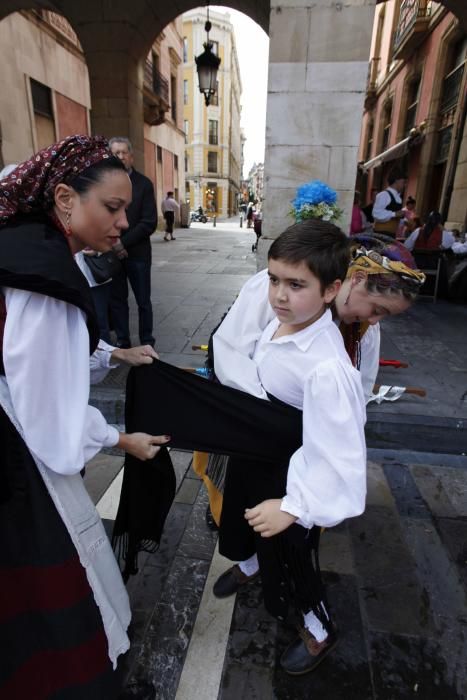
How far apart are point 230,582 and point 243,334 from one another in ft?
4.28

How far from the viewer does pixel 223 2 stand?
7957mm

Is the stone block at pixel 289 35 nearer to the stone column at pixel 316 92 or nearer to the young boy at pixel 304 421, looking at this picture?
the stone column at pixel 316 92

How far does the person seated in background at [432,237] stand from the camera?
739cm

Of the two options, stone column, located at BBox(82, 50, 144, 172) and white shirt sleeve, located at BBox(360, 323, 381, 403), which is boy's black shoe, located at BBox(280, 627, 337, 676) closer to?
white shirt sleeve, located at BBox(360, 323, 381, 403)

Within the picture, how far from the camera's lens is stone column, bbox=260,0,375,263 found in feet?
14.6

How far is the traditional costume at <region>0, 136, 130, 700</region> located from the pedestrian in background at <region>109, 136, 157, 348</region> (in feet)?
9.63

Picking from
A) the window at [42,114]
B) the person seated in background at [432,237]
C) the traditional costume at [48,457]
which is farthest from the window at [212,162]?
the traditional costume at [48,457]

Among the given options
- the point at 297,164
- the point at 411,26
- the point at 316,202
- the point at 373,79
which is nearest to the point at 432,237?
the point at 297,164

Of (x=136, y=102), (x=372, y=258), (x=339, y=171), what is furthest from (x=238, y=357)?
(x=136, y=102)

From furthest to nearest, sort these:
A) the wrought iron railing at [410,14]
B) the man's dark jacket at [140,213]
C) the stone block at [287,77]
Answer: the wrought iron railing at [410,14] < the stone block at [287,77] < the man's dark jacket at [140,213]

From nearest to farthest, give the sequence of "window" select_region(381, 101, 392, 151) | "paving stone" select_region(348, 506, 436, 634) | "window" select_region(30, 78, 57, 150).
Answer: "paving stone" select_region(348, 506, 436, 634), "window" select_region(30, 78, 57, 150), "window" select_region(381, 101, 392, 151)

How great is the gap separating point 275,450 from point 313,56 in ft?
15.8

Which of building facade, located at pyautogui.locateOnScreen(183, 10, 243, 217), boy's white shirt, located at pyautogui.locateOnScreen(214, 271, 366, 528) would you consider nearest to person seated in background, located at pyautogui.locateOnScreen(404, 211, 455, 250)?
boy's white shirt, located at pyautogui.locateOnScreen(214, 271, 366, 528)

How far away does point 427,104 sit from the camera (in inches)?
540
